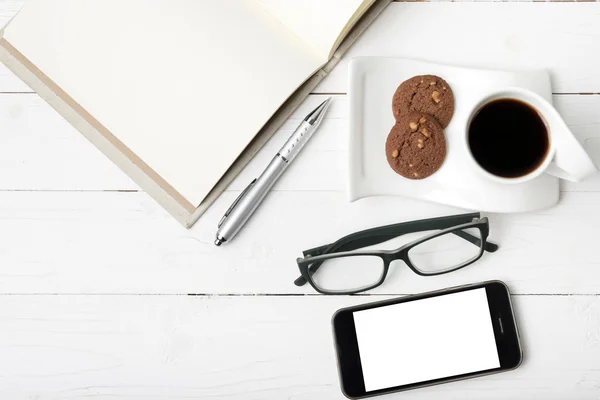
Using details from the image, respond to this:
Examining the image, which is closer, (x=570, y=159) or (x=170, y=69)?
(x=570, y=159)

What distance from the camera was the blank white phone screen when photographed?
0.63 metres

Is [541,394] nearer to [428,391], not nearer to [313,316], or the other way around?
[428,391]

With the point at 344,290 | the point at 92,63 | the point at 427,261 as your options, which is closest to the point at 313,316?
the point at 344,290

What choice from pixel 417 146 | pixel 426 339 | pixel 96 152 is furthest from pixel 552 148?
pixel 96 152

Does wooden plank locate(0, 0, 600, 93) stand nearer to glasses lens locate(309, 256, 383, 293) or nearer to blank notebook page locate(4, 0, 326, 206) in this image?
blank notebook page locate(4, 0, 326, 206)

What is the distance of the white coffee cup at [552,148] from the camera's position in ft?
1.63

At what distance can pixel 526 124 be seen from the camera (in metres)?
0.55

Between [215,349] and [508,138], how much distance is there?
43 centimetres

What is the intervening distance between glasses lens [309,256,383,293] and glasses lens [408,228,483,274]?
0.17ft

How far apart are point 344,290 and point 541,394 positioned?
10.9 inches

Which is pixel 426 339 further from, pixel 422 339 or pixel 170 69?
pixel 170 69

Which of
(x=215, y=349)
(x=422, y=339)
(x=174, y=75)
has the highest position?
(x=174, y=75)

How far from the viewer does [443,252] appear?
638 mm

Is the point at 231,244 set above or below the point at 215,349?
above
